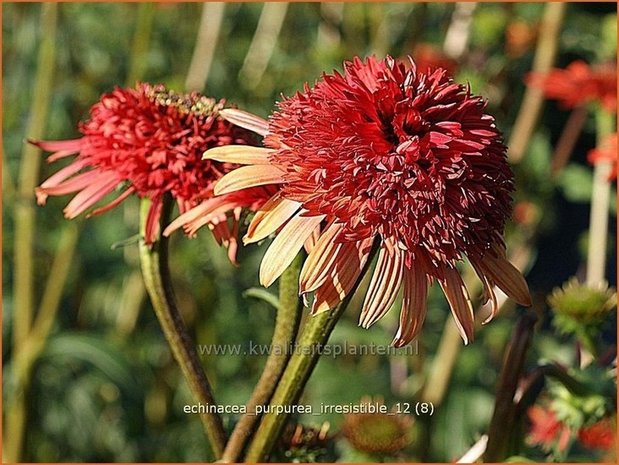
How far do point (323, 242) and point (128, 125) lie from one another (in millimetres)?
190

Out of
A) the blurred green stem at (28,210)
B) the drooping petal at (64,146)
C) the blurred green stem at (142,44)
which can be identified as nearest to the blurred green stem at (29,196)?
the blurred green stem at (28,210)

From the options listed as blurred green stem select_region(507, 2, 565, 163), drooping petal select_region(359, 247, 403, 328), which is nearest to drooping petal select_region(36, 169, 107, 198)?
drooping petal select_region(359, 247, 403, 328)

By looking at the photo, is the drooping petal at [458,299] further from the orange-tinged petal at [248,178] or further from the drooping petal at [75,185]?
the drooping petal at [75,185]

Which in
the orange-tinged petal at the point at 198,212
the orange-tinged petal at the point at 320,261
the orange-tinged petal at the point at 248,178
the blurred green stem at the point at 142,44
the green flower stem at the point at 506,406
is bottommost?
the green flower stem at the point at 506,406

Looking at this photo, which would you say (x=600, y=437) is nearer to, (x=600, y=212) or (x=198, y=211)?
(x=600, y=212)

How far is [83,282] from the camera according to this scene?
5.47 ft

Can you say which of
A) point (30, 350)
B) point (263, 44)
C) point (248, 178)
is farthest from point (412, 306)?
point (263, 44)

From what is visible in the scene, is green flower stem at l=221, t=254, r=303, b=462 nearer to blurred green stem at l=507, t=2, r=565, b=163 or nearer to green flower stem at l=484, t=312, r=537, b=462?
green flower stem at l=484, t=312, r=537, b=462

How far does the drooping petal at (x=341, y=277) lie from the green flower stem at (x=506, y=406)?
18cm

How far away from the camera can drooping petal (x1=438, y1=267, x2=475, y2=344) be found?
0.52 metres

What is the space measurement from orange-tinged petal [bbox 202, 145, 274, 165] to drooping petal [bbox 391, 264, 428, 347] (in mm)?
115

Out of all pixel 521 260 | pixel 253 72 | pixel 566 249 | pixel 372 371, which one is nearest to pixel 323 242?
pixel 372 371

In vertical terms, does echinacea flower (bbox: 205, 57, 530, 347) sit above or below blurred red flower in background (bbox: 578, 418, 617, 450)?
above

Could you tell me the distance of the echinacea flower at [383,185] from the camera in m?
0.50
